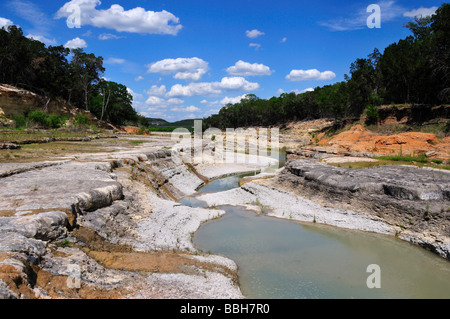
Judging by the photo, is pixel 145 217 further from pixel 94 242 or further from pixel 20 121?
pixel 20 121

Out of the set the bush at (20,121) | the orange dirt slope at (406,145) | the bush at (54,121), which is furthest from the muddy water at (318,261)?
the bush at (54,121)

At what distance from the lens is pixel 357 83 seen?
193 feet

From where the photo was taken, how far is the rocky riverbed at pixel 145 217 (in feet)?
23.0

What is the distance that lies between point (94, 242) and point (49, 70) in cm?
5654

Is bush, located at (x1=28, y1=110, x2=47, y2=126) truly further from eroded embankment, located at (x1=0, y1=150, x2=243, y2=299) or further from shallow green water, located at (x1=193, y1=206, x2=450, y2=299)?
shallow green water, located at (x1=193, y1=206, x2=450, y2=299)

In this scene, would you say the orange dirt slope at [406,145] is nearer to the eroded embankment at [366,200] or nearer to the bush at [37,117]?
the eroded embankment at [366,200]

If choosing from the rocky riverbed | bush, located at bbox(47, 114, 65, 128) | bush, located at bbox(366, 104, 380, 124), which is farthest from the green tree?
bush, located at bbox(366, 104, 380, 124)

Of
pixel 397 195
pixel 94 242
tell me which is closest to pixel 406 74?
pixel 397 195

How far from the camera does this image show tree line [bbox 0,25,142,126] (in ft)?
153

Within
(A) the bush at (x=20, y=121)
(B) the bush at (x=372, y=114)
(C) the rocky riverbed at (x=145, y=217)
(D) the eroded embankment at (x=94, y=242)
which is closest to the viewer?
(D) the eroded embankment at (x=94, y=242)

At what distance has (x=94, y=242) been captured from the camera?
380 inches

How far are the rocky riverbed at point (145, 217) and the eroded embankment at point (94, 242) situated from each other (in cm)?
3

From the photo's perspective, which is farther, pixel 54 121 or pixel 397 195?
pixel 54 121

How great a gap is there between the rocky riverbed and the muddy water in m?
0.85
